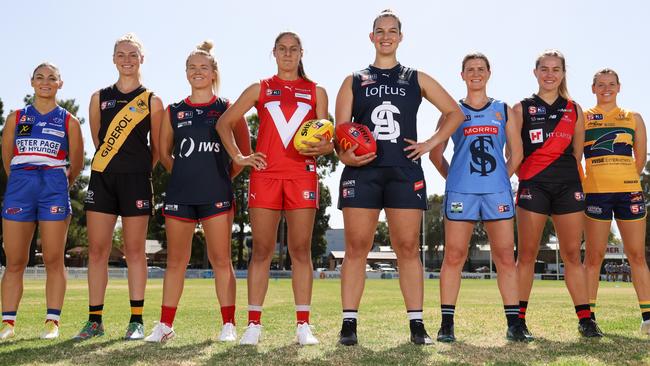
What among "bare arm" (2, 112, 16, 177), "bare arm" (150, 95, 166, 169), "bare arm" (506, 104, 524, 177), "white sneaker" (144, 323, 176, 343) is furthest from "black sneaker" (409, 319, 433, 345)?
"bare arm" (2, 112, 16, 177)

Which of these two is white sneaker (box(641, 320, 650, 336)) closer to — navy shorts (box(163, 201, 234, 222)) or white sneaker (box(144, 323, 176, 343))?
navy shorts (box(163, 201, 234, 222))

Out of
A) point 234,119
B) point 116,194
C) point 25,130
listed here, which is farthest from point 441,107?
point 25,130

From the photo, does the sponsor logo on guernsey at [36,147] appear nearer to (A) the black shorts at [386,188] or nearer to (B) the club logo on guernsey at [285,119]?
(B) the club logo on guernsey at [285,119]

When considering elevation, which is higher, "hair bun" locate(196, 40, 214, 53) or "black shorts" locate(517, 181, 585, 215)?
"hair bun" locate(196, 40, 214, 53)

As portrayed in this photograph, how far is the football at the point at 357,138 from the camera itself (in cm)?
529

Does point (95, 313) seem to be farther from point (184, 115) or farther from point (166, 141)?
point (184, 115)

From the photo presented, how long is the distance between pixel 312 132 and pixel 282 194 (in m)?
0.67

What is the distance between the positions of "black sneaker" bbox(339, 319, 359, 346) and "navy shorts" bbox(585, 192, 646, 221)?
11.4ft

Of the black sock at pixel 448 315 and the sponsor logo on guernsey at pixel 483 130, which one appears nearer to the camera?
the black sock at pixel 448 315

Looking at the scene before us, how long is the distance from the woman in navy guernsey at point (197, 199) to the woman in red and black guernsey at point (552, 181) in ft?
10.1

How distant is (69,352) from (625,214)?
20.0 ft

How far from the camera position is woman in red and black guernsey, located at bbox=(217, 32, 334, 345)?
218 inches

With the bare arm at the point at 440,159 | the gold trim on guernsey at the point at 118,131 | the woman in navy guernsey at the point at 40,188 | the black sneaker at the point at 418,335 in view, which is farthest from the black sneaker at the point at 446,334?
the woman in navy guernsey at the point at 40,188

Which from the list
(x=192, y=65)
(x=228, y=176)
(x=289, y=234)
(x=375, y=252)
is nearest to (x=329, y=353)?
(x=289, y=234)
